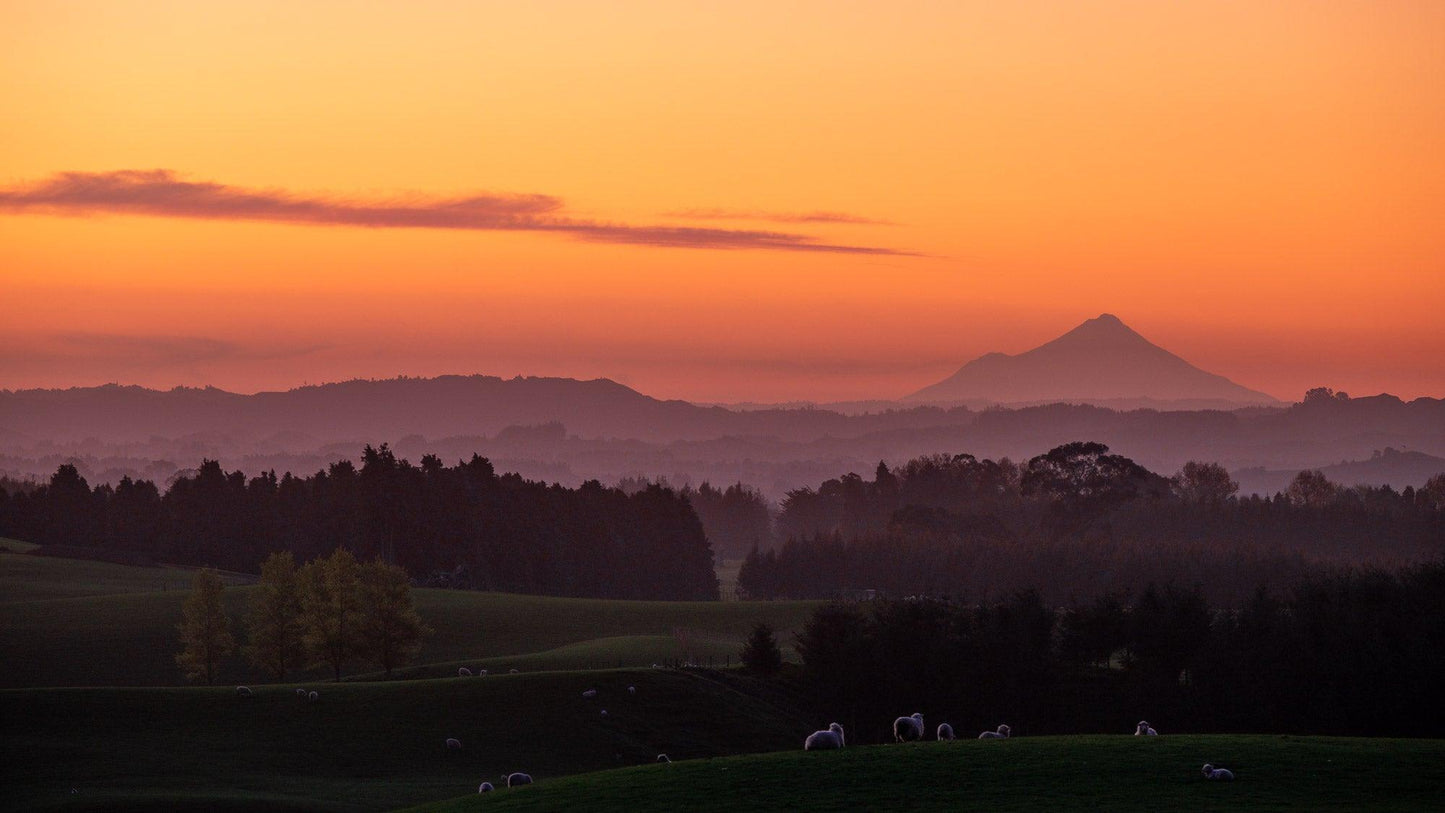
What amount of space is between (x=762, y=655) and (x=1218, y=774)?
5287cm

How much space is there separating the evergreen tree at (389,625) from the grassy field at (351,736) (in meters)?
23.2

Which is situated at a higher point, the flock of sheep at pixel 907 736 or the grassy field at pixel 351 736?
the flock of sheep at pixel 907 736

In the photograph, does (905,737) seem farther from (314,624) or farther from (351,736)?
(314,624)

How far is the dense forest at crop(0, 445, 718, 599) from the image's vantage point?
577ft


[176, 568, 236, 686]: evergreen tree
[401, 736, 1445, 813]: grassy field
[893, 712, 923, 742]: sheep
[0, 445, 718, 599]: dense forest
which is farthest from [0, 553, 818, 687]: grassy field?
[401, 736, 1445, 813]: grassy field

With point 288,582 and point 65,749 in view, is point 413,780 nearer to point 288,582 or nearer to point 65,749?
point 65,749

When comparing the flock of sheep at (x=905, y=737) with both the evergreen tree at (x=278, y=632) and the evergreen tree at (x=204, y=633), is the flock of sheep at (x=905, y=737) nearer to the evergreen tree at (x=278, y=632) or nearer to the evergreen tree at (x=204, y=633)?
the evergreen tree at (x=278, y=632)

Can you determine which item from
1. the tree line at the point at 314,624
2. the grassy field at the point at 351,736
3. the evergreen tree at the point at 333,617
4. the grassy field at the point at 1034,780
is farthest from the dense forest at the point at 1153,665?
the grassy field at the point at 1034,780

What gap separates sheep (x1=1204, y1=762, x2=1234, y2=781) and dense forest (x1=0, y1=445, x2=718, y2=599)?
137777mm

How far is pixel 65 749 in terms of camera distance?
60.1 meters

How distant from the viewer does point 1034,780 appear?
38375 millimetres

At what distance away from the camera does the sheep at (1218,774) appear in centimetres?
3750

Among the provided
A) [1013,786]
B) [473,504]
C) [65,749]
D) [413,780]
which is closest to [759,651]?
[413,780]

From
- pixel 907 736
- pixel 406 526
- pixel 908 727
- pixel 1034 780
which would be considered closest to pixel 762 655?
pixel 907 736
